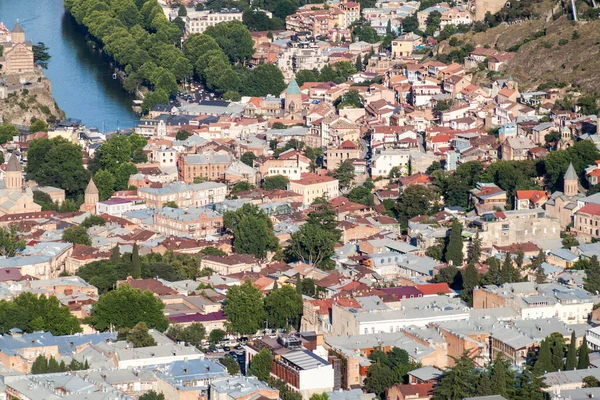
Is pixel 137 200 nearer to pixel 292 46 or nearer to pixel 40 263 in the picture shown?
pixel 40 263

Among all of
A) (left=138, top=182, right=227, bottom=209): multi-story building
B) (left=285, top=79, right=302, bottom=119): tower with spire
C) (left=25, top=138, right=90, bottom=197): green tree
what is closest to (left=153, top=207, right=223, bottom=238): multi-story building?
(left=138, top=182, right=227, bottom=209): multi-story building

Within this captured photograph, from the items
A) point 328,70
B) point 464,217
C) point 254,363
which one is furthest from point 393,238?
point 328,70

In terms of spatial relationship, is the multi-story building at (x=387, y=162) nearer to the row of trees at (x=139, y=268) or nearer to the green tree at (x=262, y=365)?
the row of trees at (x=139, y=268)

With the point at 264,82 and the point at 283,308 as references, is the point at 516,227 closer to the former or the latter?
the point at 283,308

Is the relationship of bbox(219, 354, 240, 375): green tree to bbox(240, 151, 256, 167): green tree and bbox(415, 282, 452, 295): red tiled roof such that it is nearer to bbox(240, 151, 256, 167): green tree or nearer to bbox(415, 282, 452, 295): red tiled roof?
bbox(415, 282, 452, 295): red tiled roof

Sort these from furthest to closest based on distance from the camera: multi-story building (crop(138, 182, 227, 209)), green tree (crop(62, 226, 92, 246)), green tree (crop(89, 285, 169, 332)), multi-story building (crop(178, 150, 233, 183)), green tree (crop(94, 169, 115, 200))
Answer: multi-story building (crop(178, 150, 233, 183)) → green tree (crop(94, 169, 115, 200)) → multi-story building (crop(138, 182, 227, 209)) → green tree (crop(62, 226, 92, 246)) → green tree (crop(89, 285, 169, 332))

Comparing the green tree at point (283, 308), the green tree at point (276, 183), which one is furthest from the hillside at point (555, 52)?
the green tree at point (283, 308)

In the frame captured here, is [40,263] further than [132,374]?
Yes
